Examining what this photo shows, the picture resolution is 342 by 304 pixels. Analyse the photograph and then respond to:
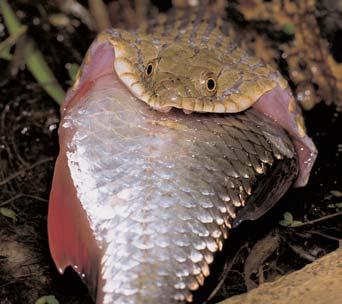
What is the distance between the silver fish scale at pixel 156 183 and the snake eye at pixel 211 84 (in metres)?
0.09

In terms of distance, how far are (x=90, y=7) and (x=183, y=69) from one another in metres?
1.36

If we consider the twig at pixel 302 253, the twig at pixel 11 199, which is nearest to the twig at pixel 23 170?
the twig at pixel 11 199

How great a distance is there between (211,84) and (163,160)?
314 mm

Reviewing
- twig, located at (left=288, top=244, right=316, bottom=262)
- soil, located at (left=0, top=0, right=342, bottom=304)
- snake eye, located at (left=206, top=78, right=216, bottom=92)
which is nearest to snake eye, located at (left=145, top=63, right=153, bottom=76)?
snake eye, located at (left=206, top=78, right=216, bottom=92)

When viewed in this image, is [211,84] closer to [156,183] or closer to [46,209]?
[156,183]

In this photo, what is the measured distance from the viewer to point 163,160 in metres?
2.52

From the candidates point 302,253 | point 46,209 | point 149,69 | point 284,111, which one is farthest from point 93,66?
point 302,253

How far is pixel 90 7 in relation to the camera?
12.8ft

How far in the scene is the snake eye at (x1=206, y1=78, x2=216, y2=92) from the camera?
266 cm

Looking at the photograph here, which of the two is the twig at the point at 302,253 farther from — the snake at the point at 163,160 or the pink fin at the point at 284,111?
the pink fin at the point at 284,111

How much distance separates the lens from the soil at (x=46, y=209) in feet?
9.00

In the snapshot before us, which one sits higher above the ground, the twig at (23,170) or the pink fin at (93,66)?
the pink fin at (93,66)

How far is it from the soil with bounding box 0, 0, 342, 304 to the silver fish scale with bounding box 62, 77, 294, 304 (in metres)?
0.29

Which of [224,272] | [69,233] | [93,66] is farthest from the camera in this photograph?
[93,66]
